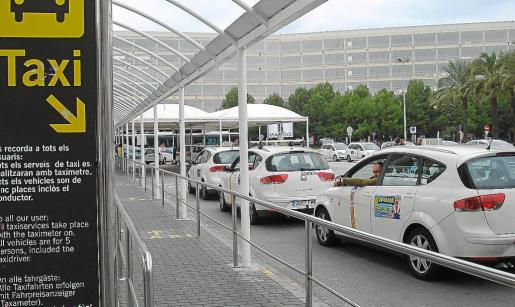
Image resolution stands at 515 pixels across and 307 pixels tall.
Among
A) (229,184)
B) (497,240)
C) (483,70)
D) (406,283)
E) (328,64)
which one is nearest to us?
(406,283)

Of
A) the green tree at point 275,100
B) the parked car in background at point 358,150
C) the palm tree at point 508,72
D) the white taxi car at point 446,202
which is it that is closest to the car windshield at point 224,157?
the white taxi car at point 446,202

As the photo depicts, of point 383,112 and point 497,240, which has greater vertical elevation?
point 383,112

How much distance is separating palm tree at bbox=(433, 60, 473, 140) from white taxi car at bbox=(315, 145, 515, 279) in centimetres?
4720

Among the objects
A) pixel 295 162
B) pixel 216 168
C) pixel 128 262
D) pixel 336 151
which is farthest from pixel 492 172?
pixel 336 151

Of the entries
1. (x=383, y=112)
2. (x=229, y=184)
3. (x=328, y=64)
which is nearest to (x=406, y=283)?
(x=229, y=184)

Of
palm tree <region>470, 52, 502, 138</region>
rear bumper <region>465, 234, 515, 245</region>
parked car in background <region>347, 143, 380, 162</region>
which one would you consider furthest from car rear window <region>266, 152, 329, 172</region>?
palm tree <region>470, 52, 502, 138</region>

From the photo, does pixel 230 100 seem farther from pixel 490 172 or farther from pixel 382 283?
pixel 382 283

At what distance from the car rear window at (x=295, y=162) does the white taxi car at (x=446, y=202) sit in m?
3.85

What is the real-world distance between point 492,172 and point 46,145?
5.59m

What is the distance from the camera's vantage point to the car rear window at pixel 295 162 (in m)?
12.3

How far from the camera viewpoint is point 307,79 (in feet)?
333

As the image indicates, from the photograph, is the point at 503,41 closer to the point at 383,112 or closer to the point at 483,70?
the point at 383,112

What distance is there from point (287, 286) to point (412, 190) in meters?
2.79

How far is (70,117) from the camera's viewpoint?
2725 millimetres
